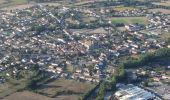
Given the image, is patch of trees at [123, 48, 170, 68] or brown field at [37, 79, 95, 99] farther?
patch of trees at [123, 48, 170, 68]

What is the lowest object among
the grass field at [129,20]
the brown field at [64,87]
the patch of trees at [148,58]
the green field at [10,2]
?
the brown field at [64,87]

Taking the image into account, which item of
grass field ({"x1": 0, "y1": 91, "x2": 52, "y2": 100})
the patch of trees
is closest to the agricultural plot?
the patch of trees

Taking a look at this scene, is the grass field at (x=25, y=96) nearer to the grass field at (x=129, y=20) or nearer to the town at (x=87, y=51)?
the town at (x=87, y=51)

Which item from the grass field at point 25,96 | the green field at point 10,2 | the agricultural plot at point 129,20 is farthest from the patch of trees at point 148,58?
the green field at point 10,2

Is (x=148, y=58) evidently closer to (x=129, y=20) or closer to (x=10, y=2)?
(x=129, y=20)

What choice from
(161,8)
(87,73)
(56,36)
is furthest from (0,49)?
(161,8)

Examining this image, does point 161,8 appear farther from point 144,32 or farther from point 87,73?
point 87,73

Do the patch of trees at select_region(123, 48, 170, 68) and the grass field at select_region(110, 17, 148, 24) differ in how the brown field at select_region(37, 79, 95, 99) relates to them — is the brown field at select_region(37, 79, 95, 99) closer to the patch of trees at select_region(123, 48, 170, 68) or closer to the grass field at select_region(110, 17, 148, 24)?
the patch of trees at select_region(123, 48, 170, 68)

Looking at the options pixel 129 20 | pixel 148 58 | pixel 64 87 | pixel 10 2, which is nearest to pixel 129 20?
pixel 129 20
